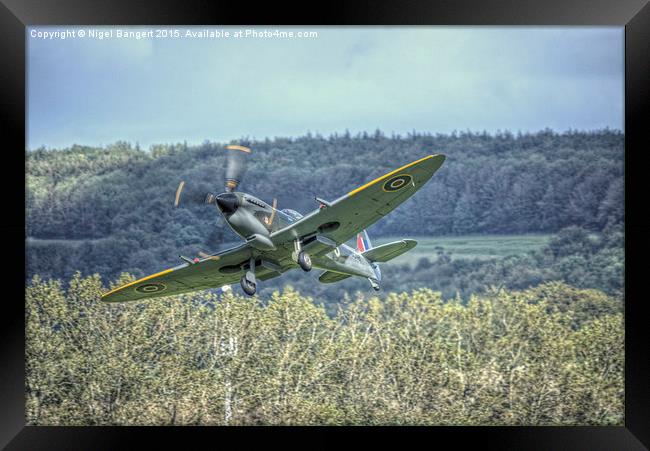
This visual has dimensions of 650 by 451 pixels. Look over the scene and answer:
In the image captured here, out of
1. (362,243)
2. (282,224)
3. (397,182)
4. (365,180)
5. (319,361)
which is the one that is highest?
(365,180)

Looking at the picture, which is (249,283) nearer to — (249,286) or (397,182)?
(249,286)

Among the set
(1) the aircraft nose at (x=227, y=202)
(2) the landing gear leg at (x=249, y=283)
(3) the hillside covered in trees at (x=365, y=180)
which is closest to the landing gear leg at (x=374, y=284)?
(2) the landing gear leg at (x=249, y=283)

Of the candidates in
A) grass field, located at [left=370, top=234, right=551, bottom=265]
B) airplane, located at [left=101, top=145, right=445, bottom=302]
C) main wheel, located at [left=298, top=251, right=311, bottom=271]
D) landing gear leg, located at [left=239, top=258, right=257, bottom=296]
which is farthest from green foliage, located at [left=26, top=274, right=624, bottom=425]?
main wheel, located at [left=298, top=251, right=311, bottom=271]

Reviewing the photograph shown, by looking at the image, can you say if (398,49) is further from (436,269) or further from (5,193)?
(5,193)

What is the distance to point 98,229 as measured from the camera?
29766 millimetres

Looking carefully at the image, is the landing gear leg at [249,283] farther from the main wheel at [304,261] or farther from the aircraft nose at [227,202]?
the aircraft nose at [227,202]

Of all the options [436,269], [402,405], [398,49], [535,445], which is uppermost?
[398,49]

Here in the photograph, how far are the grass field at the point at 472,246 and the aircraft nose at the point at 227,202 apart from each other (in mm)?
20106

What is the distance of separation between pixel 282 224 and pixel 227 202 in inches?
37.5

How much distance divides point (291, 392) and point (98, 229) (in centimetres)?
926

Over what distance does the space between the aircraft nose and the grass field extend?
2011 centimetres

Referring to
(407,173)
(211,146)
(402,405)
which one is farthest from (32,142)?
(407,173)
